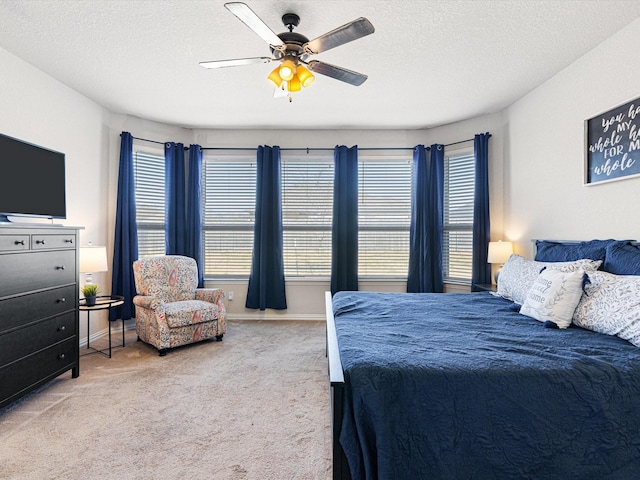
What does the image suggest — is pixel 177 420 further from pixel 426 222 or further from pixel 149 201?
pixel 426 222

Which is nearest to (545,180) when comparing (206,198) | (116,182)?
(206,198)

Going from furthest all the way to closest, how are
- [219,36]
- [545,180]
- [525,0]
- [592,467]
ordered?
[545,180] < [219,36] < [525,0] < [592,467]

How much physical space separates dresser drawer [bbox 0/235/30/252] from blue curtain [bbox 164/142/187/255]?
7.12 feet

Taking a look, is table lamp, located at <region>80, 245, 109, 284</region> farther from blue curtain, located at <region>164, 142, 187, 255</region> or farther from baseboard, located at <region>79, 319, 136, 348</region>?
blue curtain, located at <region>164, 142, 187, 255</region>

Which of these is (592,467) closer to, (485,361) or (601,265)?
(485,361)

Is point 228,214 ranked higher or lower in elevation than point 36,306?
higher

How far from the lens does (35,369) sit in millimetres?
2420

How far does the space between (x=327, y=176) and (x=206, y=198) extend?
5.81ft

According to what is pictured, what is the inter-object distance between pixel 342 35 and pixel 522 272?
86.0 inches

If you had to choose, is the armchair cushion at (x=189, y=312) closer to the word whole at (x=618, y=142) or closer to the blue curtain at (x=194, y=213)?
the blue curtain at (x=194, y=213)

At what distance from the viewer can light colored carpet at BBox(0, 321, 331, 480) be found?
176cm

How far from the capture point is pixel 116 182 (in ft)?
13.9

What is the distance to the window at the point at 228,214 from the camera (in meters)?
4.83

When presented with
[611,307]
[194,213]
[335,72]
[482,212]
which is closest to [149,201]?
[194,213]
